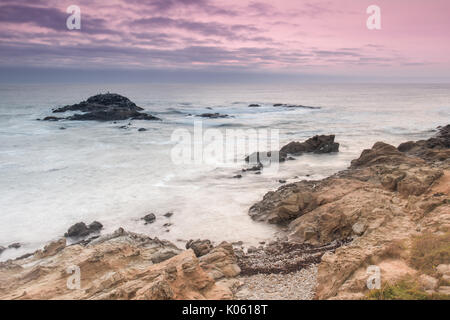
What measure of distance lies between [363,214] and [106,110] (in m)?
71.6

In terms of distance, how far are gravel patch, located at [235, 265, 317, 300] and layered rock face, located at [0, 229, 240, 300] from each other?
20.9 inches

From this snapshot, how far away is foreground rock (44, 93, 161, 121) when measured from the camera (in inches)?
2813

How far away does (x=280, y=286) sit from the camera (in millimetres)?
9109

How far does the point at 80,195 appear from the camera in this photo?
2403 centimetres

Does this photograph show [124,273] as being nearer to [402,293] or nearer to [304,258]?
[304,258]

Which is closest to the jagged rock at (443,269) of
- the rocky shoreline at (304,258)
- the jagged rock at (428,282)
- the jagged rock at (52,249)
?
the rocky shoreline at (304,258)

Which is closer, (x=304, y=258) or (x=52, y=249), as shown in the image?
(x=304, y=258)

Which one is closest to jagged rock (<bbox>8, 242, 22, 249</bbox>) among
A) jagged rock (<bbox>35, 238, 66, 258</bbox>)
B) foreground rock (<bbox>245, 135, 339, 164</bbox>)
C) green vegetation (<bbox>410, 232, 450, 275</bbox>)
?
jagged rock (<bbox>35, 238, 66, 258</bbox>)

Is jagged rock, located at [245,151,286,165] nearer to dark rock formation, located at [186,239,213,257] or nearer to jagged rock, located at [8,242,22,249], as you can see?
dark rock formation, located at [186,239,213,257]

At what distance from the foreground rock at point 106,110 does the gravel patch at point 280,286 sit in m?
67.0

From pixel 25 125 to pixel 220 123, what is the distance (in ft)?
131

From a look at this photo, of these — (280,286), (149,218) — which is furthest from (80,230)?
(280,286)

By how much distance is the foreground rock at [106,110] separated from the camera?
71.4 meters
